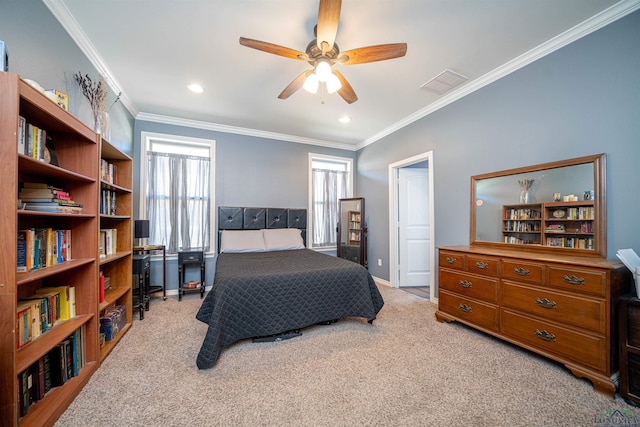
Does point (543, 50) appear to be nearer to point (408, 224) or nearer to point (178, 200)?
point (408, 224)

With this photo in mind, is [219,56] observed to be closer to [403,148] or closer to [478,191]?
[403,148]

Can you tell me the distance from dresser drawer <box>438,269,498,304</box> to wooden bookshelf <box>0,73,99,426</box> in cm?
323

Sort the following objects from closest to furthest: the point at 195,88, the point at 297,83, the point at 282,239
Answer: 1. the point at 297,83
2. the point at 195,88
3. the point at 282,239

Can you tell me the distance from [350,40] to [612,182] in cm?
246

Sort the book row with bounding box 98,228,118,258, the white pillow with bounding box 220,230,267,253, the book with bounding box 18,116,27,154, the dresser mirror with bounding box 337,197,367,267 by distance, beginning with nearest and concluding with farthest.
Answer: the book with bounding box 18,116,27,154, the book row with bounding box 98,228,118,258, the white pillow with bounding box 220,230,267,253, the dresser mirror with bounding box 337,197,367,267

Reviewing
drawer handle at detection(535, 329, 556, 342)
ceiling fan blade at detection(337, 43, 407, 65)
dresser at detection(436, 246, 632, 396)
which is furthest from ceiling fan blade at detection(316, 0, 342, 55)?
drawer handle at detection(535, 329, 556, 342)

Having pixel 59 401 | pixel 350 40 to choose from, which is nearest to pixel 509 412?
pixel 59 401

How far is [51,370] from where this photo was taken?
1521mm

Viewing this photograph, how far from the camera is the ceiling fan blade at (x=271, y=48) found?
5.65 feet

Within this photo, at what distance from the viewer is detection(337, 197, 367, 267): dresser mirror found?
14.9 feet

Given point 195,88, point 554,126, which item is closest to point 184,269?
point 195,88

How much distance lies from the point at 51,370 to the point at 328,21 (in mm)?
2912

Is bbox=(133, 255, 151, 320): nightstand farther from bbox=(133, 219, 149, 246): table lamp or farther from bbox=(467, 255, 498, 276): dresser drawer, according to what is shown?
bbox=(467, 255, 498, 276): dresser drawer

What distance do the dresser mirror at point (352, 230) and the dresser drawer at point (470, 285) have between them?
1.88m
